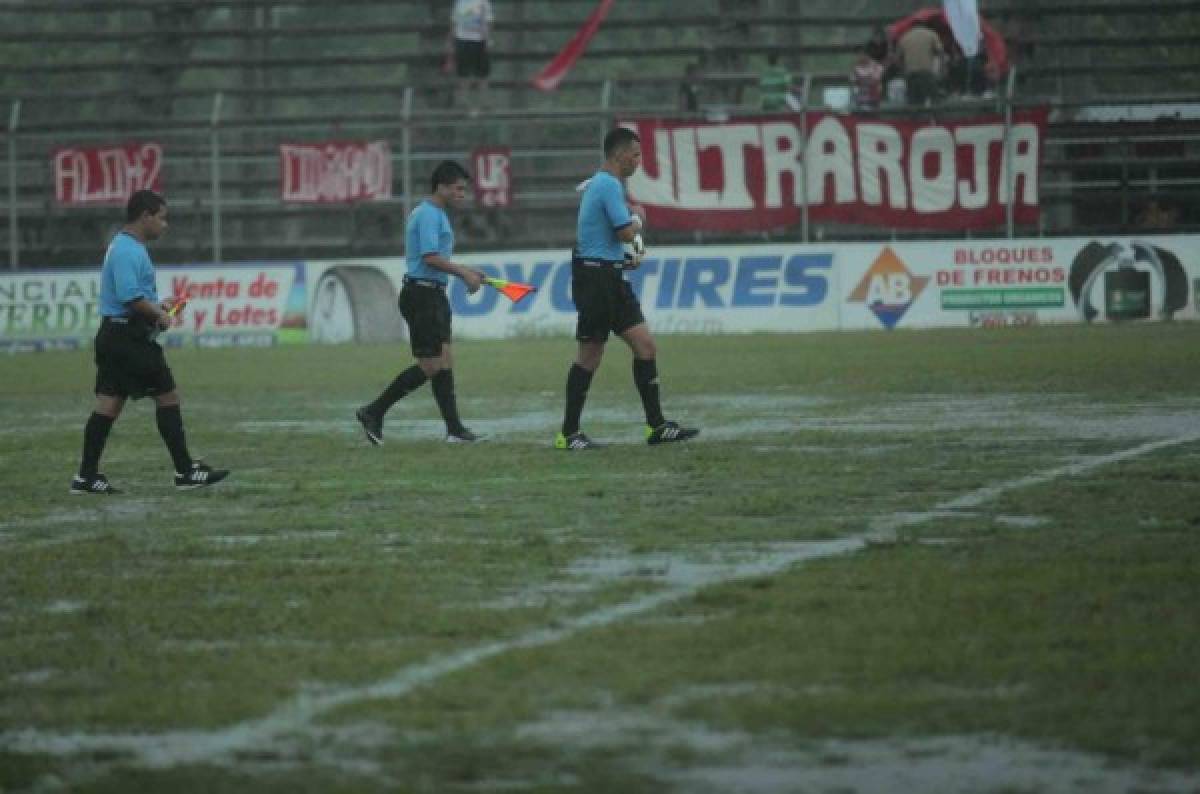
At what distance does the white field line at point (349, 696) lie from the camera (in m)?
6.76

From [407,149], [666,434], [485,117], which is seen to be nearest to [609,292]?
[666,434]

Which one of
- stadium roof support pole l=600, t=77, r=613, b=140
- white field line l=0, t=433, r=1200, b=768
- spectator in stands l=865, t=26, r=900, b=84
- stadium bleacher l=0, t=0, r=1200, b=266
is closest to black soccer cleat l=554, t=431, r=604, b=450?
white field line l=0, t=433, r=1200, b=768

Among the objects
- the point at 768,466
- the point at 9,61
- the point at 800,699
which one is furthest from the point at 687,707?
the point at 9,61

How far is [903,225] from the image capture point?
33.9 metres

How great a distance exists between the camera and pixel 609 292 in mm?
16609

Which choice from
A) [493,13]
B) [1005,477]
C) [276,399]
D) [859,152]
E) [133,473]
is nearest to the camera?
[1005,477]

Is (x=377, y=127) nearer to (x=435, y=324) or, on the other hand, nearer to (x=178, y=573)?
(x=435, y=324)

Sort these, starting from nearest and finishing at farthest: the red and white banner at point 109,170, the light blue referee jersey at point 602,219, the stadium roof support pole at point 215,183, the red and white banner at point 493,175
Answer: the light blue referee jersey at point 602,219
the red and white banner at point 493,175
the stadium roof support pole at point 215,183
the red and white banner at point 109,170

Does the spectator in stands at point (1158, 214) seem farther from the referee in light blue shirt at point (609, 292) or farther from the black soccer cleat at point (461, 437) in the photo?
the referee in light blue shirt at point (609, 292)

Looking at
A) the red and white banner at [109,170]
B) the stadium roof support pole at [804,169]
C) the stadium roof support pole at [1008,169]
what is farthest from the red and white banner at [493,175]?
the stadium roof support pole at [1008,169]

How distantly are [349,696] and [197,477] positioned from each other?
7.20 m

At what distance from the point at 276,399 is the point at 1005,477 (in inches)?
432

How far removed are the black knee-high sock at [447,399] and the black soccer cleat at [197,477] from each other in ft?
10.7

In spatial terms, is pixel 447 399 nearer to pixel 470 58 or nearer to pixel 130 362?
pixel 130 362
